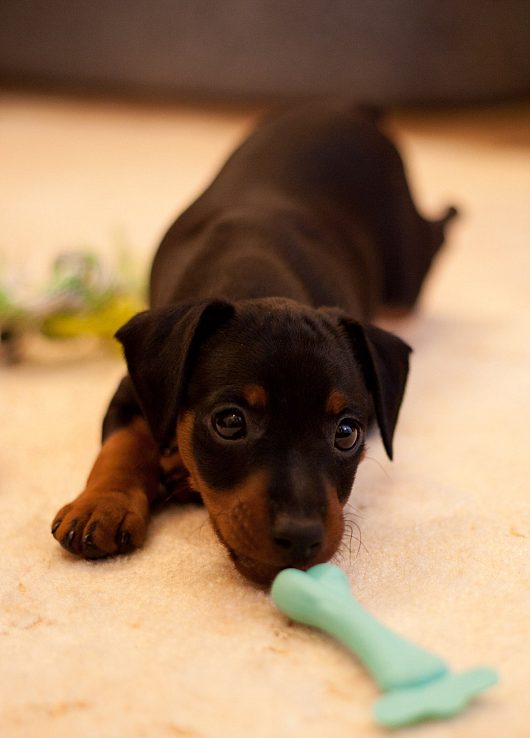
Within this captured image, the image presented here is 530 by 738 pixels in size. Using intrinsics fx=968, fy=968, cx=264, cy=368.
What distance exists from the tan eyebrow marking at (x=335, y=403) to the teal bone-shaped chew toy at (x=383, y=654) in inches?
16.5

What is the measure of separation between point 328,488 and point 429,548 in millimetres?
443

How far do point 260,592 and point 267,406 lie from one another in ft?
1.48

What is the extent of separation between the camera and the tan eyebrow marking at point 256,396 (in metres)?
2.40

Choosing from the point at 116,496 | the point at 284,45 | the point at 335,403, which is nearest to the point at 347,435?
the point at 335,403

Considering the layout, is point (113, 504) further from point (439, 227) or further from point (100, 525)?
point (439, 227)

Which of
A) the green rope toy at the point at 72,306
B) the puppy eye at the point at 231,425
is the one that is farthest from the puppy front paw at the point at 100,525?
the green rope toy at the point at 72,306

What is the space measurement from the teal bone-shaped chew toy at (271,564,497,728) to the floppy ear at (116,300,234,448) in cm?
60

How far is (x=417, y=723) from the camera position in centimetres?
179

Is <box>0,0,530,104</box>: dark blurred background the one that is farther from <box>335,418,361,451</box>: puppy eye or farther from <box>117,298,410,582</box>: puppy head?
<box>335,418,361,451</box>: puppy eye

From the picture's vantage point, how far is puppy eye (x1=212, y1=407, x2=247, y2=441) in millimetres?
2422

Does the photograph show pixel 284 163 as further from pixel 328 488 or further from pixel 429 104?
pixel 429 104

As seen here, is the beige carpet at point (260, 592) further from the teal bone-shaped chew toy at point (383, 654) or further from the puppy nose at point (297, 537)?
the puppy nose at point (297, 537)

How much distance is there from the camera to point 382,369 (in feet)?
8.84

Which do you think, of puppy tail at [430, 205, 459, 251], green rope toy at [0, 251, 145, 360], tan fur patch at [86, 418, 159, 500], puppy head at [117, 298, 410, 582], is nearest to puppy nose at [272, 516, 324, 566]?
puppy head at [117, 298, 410, 582]
